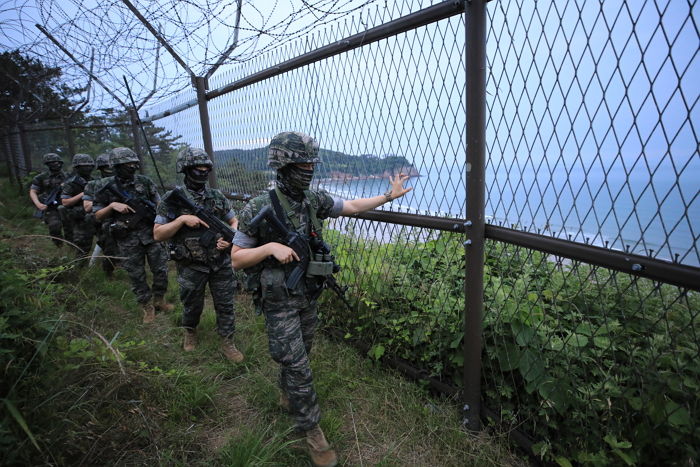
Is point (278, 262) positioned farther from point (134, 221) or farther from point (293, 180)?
point (134, 221)

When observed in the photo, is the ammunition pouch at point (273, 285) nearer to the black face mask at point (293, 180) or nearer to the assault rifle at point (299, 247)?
the assault rifle at point (299, 247)

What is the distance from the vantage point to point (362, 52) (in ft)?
8.87

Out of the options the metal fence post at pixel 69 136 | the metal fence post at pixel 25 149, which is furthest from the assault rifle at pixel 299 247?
the metal fence post at pixel 25 149

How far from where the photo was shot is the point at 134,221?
13.6 ft

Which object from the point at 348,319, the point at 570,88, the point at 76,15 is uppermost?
the point at 76,15

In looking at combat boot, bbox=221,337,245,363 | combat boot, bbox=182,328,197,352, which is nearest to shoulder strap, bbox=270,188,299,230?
combat boot, bbox=221,337,245,363

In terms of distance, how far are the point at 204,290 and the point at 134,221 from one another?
1.52 meters

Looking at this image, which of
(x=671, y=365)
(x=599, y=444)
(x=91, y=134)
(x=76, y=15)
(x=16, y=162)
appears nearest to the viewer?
(x=671, y=365)

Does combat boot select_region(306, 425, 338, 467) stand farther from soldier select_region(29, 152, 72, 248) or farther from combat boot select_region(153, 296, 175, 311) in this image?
soldier select_region(29, 152, 72, 248)

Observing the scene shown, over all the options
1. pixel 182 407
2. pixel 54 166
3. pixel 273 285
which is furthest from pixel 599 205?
pixel 54 166

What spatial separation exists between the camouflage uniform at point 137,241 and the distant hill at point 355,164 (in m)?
1.34

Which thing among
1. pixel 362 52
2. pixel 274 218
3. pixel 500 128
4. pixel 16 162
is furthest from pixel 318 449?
pixel 16 162

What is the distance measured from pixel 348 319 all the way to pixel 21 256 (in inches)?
130

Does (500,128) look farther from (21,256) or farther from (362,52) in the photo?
(21,256)
